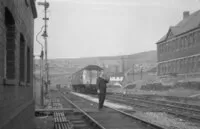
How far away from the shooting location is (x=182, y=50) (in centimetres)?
5153

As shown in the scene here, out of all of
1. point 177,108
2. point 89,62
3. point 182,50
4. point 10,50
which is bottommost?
point 177,108

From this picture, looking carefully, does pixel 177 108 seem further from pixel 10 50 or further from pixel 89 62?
pixel 89 62

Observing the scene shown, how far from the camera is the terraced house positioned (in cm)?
4662

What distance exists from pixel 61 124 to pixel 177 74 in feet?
145

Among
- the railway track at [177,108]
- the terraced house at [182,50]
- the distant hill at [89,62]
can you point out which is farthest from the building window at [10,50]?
the distant hill at [89,62]

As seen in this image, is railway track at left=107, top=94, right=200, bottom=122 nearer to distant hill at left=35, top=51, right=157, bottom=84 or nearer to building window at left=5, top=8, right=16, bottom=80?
building window at left=5, top=8, right=16, bottom=80

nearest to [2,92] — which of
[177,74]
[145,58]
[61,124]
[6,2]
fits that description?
[6,2]

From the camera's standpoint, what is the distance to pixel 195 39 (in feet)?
154

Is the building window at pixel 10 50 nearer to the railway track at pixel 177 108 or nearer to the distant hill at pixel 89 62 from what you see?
the railway track at pixel 177 108

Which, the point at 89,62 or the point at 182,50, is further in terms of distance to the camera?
the point at 89,62

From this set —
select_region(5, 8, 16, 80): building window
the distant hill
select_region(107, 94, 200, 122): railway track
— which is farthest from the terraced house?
the distant hill

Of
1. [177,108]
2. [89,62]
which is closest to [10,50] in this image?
[177,108]

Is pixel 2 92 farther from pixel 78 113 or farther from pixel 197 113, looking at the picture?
pixel 197 113

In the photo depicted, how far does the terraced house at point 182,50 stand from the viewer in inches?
1836
